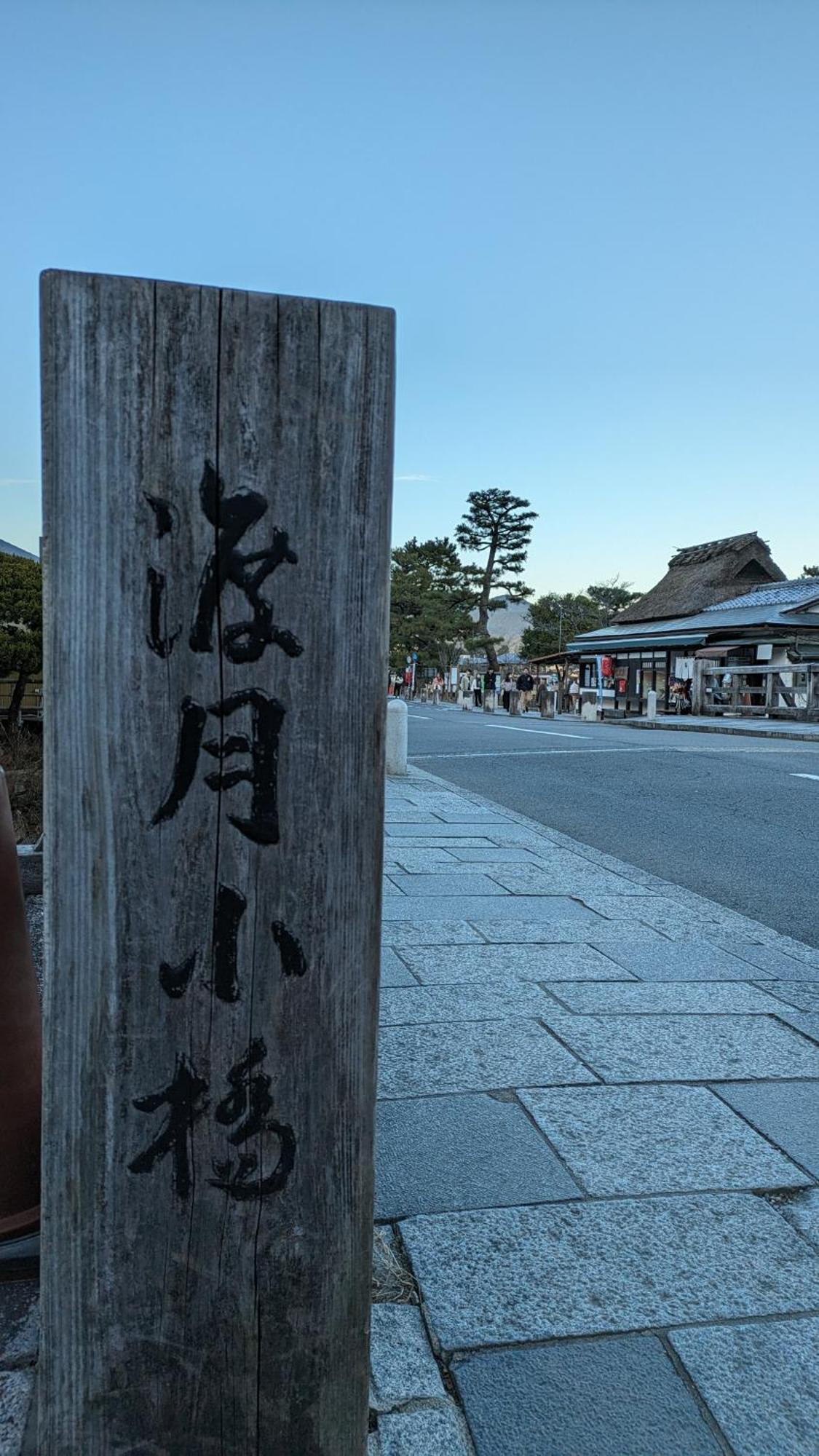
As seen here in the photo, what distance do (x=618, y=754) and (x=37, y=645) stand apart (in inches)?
277

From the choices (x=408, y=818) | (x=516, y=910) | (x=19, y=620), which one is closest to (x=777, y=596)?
(x=19, y=620)

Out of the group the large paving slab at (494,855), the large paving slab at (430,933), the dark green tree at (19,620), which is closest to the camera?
the large paving slab at (430,933)

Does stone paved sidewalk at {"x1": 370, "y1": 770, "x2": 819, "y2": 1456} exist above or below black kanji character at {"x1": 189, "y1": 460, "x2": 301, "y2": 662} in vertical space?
below

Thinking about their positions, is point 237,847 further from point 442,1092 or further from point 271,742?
point 442,1092

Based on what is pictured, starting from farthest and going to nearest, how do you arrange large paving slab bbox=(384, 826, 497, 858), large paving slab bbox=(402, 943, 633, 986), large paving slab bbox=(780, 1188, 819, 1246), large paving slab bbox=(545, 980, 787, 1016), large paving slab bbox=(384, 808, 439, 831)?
large paving slab bbox=(384, 808, 439, 831)
large paving slab bbox=(384, 826, 497, 858)
large paving slab bbox=(402, 943, 633, 986)
large paving slab bbox=(545, 980, 787, 1016)
large paving slab bbox=(780, 1188, 819, 1246)

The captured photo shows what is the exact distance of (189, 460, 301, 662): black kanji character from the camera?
3.38 ft

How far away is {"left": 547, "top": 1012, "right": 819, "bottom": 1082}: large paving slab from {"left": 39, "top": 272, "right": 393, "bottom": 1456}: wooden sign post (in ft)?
5.05

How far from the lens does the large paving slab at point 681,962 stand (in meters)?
3.38

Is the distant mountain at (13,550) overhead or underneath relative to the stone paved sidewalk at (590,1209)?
overhead

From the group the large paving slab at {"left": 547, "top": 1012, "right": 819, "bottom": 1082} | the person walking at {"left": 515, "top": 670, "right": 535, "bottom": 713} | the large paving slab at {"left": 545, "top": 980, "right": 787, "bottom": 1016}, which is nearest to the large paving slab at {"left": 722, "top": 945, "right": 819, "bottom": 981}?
the large paving slab at {"left": 545, "top": 980, "right": 787, "bottom": 1016}

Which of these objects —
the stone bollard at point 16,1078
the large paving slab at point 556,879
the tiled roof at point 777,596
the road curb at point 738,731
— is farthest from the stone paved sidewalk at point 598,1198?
the tiled roof at point 777,596

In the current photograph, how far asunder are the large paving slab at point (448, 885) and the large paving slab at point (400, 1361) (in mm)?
2975

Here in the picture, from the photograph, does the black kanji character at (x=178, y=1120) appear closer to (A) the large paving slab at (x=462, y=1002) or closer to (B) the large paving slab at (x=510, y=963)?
(A) the large paving slab at (x=462, y=1002)

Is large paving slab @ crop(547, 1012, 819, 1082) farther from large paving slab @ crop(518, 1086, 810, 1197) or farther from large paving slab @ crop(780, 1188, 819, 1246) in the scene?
large paving slab @ crop(780, 1188, 819, 1246)
